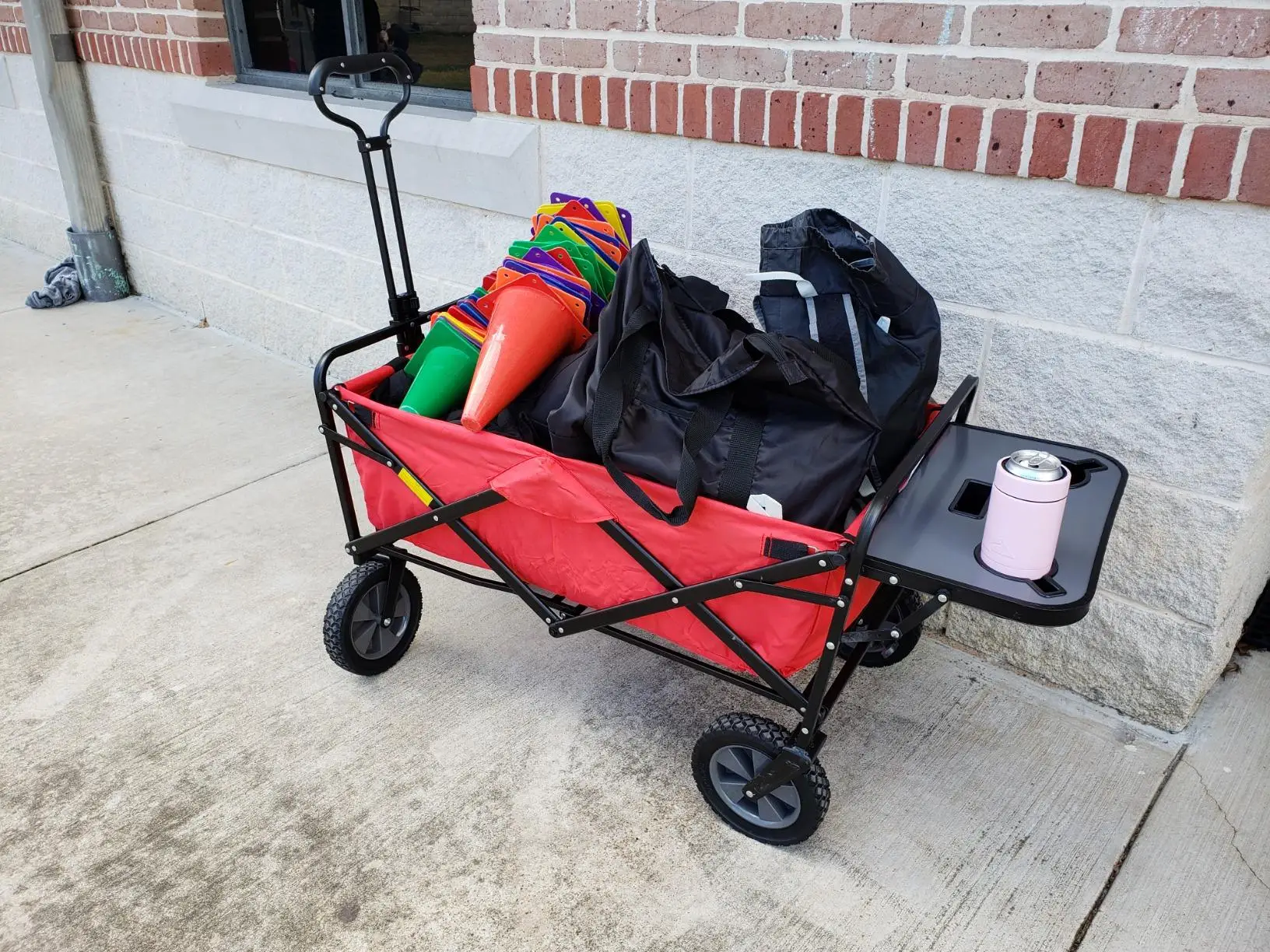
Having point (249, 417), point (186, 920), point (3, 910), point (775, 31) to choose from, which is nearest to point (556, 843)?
point (186, 920)

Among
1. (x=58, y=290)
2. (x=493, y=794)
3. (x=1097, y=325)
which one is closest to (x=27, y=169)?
(x=58, y=290)

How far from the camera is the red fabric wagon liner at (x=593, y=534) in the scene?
179cm

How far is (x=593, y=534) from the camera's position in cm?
197

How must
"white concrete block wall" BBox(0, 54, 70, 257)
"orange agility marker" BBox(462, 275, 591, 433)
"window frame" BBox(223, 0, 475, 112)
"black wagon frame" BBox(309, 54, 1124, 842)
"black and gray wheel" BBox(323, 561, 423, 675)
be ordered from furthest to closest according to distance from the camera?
"white concrete block wall" BBox(0, 54, 70, 257) → "window frame" BBox(223, 0, 475, 112) → "black and gray wheel" BBox(323, 561, 423, 675) → "orange agility marker" BBox(462, 275, 591, 433) → "black wagon frame" BBox(309, 54, 1124, 842)

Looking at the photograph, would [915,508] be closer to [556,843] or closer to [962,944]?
[962,944]

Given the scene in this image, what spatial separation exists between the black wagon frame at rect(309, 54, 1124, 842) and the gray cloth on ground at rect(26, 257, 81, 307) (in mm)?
3539

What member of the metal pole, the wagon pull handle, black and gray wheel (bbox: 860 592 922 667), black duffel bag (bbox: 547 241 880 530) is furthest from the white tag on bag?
the metal pole

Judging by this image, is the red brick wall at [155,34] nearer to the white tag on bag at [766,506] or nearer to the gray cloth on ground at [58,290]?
the gray cloth on ground at [58,290]

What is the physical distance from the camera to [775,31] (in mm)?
2355

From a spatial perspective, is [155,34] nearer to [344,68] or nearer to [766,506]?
[344,68]

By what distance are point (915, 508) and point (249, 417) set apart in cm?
294

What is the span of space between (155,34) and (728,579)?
3949 millimetres

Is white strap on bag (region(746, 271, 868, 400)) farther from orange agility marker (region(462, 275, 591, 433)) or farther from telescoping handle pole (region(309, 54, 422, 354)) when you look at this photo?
telescoping handle pole (region(309, 54, 422, 354))

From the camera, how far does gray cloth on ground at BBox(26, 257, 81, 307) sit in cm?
511
